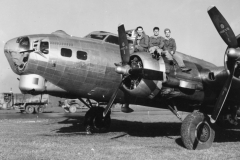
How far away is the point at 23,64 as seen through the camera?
29.1 ft

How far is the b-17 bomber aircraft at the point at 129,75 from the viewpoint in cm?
764

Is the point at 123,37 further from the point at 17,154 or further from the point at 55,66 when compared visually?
the point at 17,154

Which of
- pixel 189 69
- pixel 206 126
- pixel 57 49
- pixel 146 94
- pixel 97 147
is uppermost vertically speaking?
pixel 57 49

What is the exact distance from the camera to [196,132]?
308 inches

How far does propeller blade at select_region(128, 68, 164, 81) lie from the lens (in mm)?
7613

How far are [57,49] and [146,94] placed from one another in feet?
11.0

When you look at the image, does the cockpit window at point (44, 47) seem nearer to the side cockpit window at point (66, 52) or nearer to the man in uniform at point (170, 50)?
the side cockpit window at point (66, 52)

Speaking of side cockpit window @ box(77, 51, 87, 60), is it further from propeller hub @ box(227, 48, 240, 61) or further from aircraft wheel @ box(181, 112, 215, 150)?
propeller hub @ box(227, 48, 240, 61)

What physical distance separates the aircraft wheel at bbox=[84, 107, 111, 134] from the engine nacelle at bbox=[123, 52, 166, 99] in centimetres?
401

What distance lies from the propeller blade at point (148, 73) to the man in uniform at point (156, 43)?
→ 0.68 m

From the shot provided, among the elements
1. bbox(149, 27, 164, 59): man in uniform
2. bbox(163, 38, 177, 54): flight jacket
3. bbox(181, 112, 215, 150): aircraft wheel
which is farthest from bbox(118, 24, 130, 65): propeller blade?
bbox(181, 112, 215, 150): aircraft wheel

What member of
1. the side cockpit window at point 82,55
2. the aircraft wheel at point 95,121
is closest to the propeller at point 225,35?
the side cockpit window at point 82,55

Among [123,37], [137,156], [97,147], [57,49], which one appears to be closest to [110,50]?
[123,37]

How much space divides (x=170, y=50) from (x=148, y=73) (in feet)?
5.49
